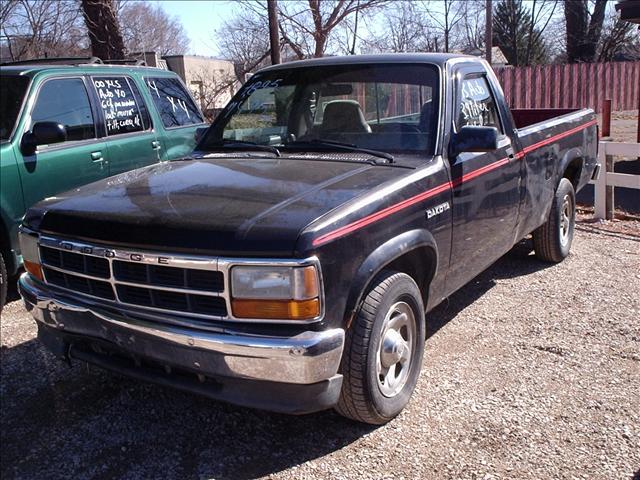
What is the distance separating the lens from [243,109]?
15.2 feet

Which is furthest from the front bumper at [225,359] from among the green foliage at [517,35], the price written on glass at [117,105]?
the green foliage at [517,35]

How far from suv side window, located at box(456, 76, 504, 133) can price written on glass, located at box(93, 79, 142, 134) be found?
3568mm

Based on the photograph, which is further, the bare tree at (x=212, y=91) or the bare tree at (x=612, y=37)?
the bare tree at (x=612, y=37)

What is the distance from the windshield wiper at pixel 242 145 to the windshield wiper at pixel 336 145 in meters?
0.12

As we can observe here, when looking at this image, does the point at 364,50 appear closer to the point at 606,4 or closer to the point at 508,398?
the point at 508,398

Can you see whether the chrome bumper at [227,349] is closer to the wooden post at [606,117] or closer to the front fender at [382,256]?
the front fender at [382,256]

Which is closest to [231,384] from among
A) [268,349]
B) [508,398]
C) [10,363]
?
[268,349]

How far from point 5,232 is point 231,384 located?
329 centimetres

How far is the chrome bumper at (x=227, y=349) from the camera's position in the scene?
2.68 metres

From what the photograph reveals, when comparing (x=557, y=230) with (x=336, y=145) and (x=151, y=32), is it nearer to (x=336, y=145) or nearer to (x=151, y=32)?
(x=336, y=145)

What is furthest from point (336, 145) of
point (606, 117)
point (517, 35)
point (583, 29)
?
point (517, 35)

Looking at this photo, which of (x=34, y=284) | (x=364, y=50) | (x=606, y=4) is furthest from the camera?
(x=606, y=4)

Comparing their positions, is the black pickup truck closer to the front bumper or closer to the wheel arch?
the front bumper

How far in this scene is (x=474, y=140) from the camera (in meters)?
3.76
